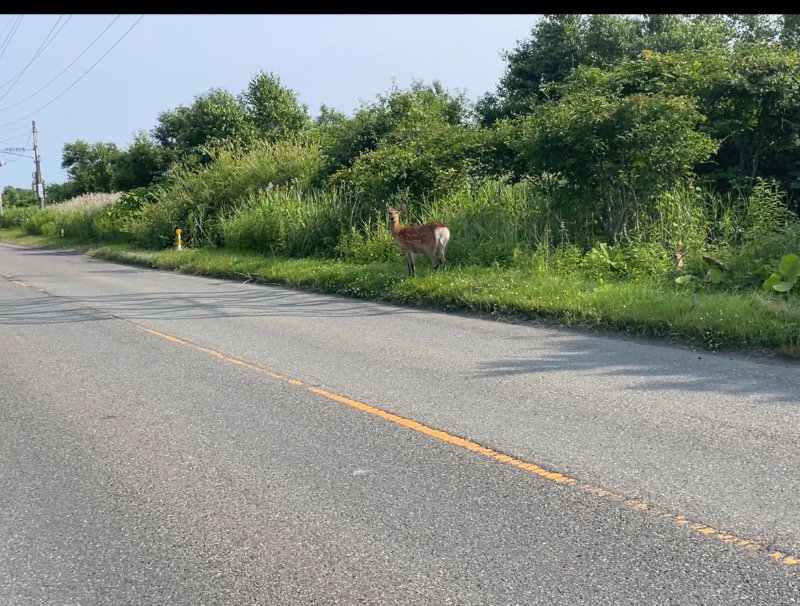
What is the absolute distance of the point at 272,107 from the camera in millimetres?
35156

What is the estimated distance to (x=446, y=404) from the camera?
6.88 m

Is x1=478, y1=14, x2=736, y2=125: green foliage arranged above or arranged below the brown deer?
above

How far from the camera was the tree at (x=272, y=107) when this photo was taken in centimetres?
3509

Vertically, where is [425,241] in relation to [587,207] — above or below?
below

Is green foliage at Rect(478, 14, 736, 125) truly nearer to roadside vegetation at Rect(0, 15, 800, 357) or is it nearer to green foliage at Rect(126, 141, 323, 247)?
roadside vegetation at Rect(0, 15, 800, 357)

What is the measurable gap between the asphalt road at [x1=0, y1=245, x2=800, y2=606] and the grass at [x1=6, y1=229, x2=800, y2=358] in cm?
65

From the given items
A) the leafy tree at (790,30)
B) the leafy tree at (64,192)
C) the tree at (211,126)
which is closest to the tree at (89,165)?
the leafy tree at (64,192)

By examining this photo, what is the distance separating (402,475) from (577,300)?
6.20 meters

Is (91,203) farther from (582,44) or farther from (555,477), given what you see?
(555,477)

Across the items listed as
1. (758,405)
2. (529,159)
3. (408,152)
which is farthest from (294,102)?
(758,405)

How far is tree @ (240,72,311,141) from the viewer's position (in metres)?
35.1

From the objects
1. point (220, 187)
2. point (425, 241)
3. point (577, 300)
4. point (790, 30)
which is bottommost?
point (577, 300)

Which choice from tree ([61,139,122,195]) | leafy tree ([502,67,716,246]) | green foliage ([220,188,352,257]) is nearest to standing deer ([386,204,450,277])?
leafy tree ([502,67,716,246])

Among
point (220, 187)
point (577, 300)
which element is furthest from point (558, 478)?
point (220, 187)
